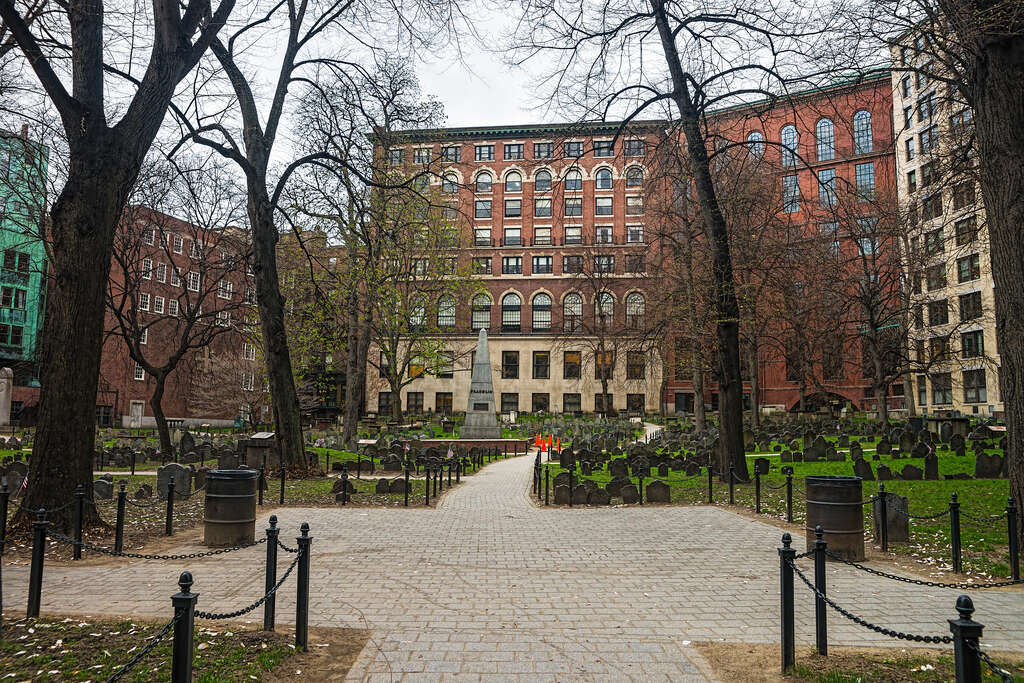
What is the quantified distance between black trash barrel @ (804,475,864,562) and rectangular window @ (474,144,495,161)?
67645mm

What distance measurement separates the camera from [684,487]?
17797mm

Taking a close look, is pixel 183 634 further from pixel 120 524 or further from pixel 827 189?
pixel 827 189

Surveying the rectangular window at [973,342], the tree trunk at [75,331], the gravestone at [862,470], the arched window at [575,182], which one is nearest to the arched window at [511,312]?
the arched window at [575,182]

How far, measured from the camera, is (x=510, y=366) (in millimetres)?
69812

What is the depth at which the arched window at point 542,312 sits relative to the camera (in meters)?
69.7

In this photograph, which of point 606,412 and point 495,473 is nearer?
point 495,473

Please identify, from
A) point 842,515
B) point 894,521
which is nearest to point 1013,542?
point 842,515

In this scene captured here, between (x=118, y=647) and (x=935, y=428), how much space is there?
3276cm

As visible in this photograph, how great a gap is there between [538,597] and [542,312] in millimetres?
63007

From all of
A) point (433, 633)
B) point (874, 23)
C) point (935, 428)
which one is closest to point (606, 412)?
point (935, 428)

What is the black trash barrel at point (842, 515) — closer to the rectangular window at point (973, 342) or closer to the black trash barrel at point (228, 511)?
the black trash barrel at point (228, 511)

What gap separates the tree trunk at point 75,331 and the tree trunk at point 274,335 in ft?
28.0

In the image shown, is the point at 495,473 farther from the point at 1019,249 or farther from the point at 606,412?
the point at 606,412

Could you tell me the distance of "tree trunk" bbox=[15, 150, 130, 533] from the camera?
978 centimetres
